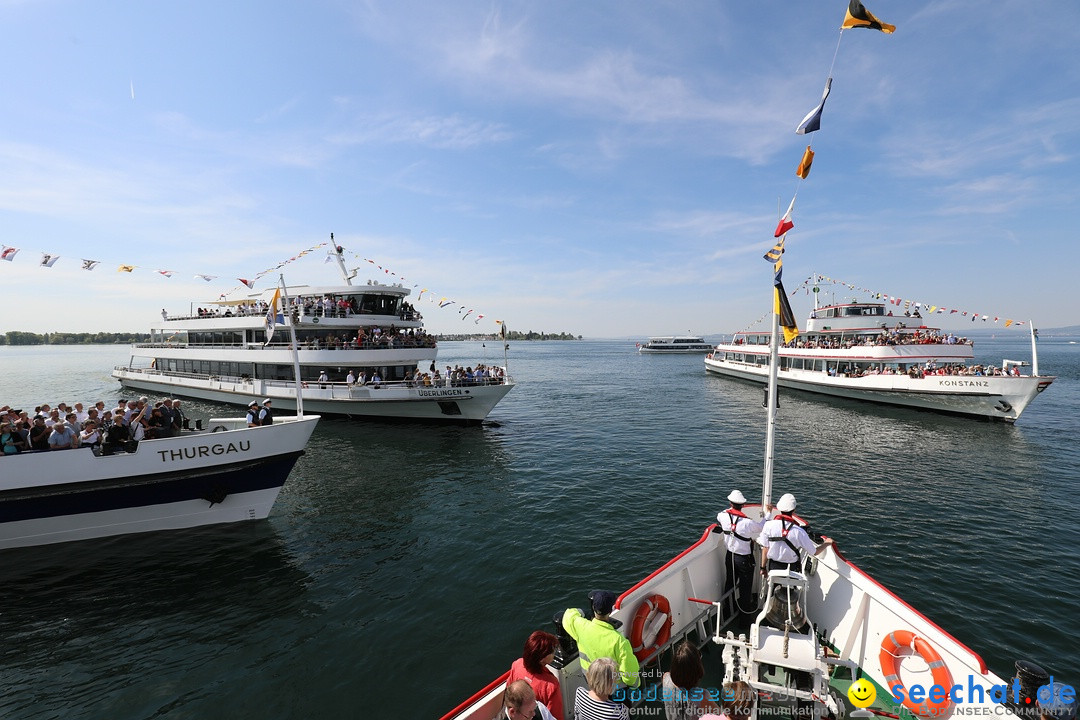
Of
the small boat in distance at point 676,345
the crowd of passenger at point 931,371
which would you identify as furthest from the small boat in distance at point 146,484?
the small boat in distance at point 676,345

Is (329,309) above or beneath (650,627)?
above

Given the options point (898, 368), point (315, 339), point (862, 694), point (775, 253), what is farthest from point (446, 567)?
point (898, 368)

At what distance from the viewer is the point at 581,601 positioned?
8797mm

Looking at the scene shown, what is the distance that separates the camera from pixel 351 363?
24.8 meters

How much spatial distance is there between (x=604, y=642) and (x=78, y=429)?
14282 mm

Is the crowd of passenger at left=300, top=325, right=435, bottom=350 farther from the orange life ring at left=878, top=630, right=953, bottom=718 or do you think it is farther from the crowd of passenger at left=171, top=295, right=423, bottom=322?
the orange life ring at left=878, top=630, right=953, bottom=718

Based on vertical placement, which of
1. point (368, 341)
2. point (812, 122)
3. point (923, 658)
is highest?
point (812, 122)

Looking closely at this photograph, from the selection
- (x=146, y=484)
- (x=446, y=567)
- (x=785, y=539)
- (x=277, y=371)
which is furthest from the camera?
(x=277, y=371)

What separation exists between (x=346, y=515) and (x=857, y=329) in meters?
40.2

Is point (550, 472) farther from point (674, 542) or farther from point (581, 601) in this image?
point (581, 601)

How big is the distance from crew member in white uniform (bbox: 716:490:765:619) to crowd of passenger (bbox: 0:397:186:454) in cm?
1359

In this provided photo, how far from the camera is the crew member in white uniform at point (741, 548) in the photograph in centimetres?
709

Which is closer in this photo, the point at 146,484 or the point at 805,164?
the point at 805,164

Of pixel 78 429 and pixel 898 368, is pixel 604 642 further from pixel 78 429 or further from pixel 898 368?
pixel 898 368
